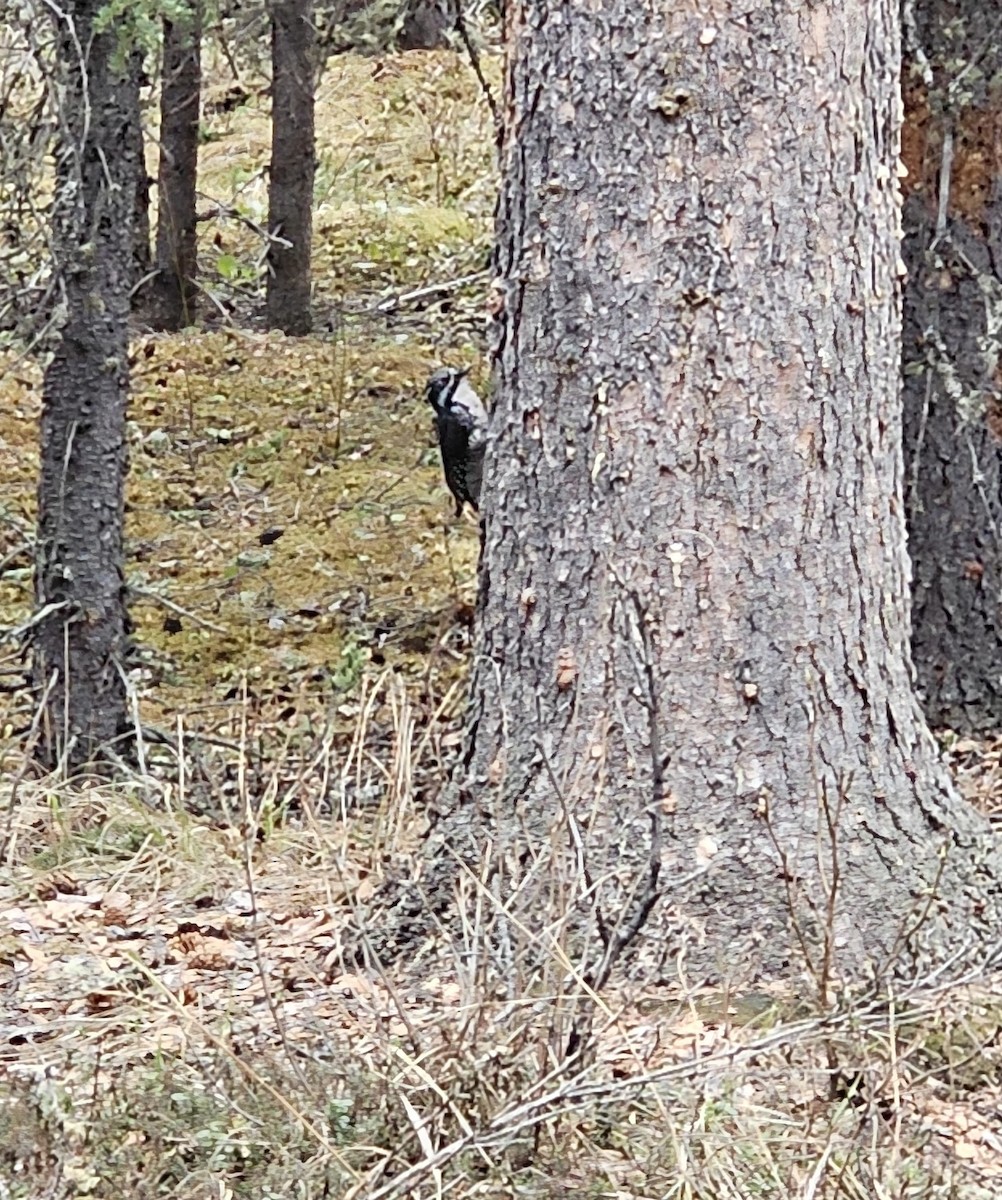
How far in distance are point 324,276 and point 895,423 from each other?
10274 mm

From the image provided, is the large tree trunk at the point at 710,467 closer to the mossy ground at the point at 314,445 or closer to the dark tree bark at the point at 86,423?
the mossy ground at the point at 314,445

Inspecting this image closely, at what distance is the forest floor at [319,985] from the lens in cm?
304

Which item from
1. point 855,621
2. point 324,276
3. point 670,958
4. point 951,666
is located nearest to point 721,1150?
point 670,958

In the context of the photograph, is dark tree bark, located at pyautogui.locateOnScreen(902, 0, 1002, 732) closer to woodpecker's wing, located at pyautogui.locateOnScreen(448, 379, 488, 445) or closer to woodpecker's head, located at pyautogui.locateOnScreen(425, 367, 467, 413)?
woodpecker's wing, located at pyautogui.locateOnScreen(448, 379, 488, 445)

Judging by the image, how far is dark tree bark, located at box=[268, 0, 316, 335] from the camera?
1203 cm

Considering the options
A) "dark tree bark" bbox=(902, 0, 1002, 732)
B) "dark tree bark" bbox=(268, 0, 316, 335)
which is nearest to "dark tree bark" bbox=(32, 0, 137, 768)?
"dark tree bark" bbox=(902, 0, 1002, 732)

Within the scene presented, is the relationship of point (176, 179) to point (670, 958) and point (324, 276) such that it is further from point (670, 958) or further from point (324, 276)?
point (670, 958)

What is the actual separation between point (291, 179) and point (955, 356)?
23.0ft

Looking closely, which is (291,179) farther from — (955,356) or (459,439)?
(955,356)

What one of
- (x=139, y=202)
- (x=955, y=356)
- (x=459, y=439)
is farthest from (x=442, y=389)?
(x=139, y=202)

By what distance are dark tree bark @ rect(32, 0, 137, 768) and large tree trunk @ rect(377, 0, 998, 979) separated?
2691 mm

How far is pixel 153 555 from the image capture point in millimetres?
9523

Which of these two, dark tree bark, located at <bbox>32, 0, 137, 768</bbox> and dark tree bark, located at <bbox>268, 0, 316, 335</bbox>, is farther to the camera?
dark tree bark, located at <bbox>268, 0, 316, 335</bbox>

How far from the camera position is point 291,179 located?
12.4m
